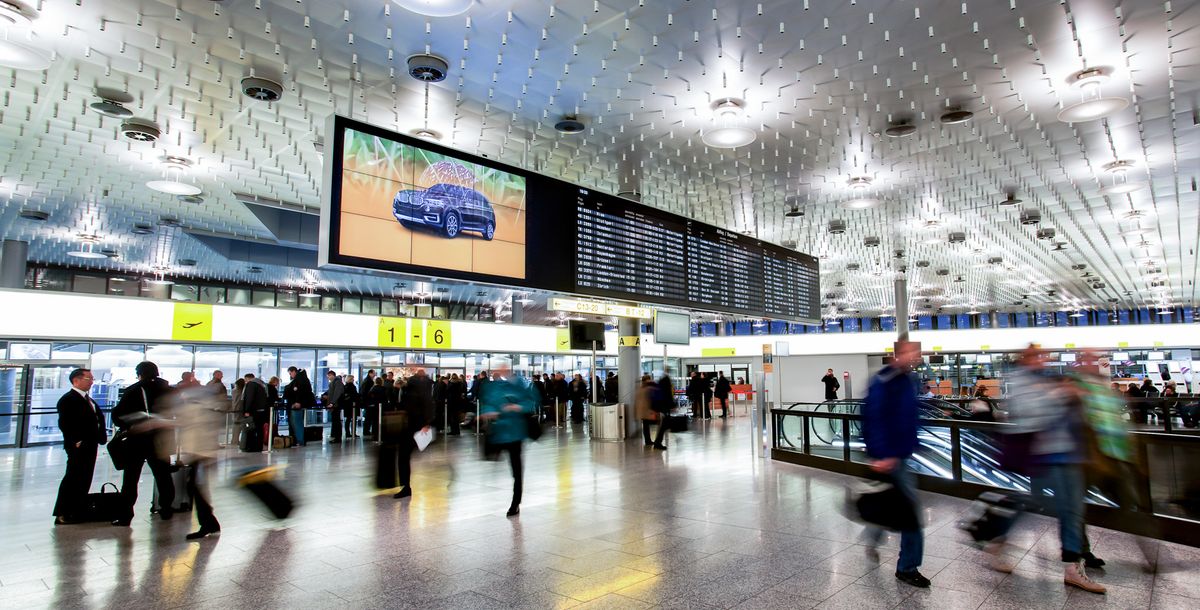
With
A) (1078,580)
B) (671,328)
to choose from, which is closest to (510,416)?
(1078,580)

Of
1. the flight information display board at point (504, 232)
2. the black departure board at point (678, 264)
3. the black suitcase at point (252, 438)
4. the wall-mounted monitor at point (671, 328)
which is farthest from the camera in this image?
the black suitcase at point (252, 438)

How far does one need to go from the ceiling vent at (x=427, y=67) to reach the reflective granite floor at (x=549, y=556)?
4446 mm

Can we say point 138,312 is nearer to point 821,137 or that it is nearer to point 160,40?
point 160,40

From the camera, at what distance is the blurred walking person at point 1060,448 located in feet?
14.5

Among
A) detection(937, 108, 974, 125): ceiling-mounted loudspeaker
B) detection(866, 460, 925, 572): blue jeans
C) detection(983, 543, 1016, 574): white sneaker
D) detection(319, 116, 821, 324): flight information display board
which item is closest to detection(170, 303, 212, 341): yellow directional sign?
detection(319, 116, 821, 324): flight information display board

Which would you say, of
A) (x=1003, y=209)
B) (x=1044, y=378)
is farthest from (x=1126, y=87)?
(x=1003, y=209)

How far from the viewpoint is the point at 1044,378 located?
4539 mm

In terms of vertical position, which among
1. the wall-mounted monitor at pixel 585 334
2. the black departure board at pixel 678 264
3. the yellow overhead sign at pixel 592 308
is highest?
the black departure board at pixel 678 264

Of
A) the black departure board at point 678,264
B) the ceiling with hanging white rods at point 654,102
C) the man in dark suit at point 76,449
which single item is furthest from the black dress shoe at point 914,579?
the man in dark suit at point 76,449

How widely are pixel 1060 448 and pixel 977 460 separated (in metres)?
3.33

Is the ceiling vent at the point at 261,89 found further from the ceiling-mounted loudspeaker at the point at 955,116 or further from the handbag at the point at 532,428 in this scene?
the ceiling-mounted loudspeaker at the point at 955,116

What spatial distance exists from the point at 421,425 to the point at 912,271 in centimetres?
1676

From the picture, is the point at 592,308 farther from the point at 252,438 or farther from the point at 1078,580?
the point at 252,438

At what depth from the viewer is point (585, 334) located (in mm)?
14766
